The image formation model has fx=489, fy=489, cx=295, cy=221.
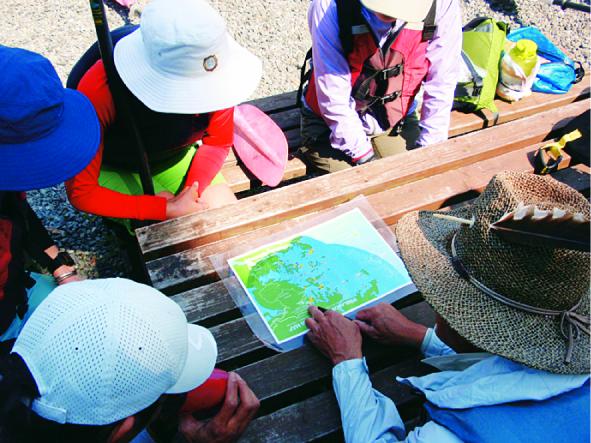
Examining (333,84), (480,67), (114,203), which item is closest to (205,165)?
(114,203)

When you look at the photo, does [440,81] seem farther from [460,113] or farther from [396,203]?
[396,203]

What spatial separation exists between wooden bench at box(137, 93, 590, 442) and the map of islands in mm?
85

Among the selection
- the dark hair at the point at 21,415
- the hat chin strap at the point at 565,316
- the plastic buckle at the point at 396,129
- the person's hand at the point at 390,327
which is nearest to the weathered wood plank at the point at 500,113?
the plastic buckle at the point at 396,129

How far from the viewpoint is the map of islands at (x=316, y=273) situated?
1699mm

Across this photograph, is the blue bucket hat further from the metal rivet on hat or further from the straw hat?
the straw hat

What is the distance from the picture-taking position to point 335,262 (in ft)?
6.08

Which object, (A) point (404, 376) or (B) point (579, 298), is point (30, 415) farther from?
(B) point (579, 298)

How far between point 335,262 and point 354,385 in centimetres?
52

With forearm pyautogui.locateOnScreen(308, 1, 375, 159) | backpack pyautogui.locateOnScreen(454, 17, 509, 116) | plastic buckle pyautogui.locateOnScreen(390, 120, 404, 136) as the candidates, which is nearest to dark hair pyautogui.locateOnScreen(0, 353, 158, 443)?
forearm pyautogui.locateOnScreen(308, 1, 375, 159)

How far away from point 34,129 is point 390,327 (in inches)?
51.2

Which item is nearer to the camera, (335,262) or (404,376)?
(404,376)

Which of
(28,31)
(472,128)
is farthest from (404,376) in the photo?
(28,31)

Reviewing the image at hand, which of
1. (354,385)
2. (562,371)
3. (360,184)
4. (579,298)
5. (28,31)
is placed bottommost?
(28,31)

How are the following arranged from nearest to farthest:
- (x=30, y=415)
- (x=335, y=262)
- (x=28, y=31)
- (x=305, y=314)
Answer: (x=30, y=415), (x=305, y=314), (x=335, y=262), (x=28, y=31)
